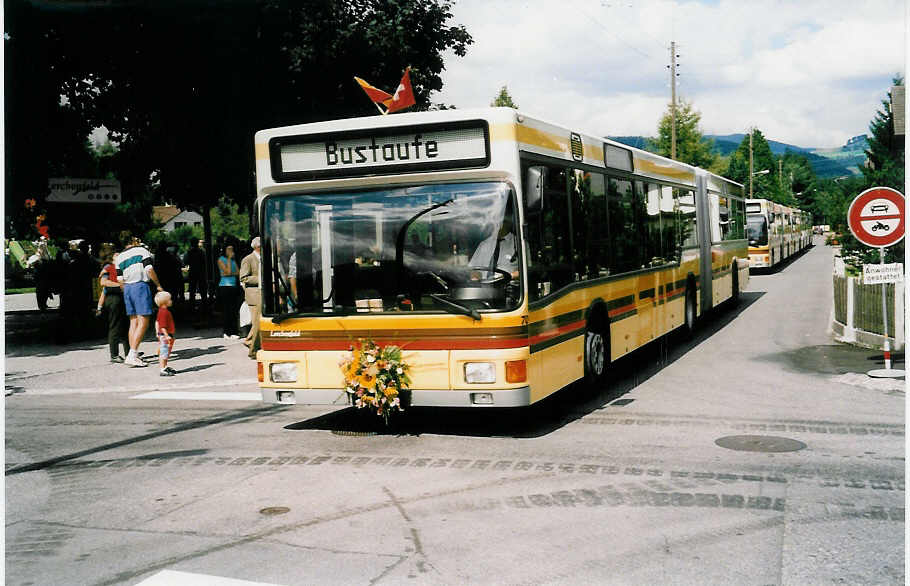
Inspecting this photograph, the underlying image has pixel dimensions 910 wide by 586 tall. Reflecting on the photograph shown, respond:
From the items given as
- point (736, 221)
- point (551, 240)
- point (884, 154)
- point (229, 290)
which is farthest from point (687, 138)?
point (551, 240)

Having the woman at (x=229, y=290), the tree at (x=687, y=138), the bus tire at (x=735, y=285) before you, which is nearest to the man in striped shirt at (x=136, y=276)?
the woman at (x=229, y=290)

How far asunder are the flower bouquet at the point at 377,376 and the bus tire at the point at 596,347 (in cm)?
250

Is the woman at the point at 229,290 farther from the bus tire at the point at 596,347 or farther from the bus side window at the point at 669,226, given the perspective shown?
the bus tire at the point at 596,347

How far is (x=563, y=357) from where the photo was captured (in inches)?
350

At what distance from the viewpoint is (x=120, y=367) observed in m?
14.3

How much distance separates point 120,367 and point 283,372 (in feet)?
22.5

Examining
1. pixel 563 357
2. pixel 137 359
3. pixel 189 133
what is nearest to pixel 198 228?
pixel 189 133

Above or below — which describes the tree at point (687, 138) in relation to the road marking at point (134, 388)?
above

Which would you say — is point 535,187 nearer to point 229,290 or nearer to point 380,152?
point 380,152

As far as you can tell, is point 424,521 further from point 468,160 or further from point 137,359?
point 137,359

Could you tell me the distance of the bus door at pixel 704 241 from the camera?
16750 millimetres

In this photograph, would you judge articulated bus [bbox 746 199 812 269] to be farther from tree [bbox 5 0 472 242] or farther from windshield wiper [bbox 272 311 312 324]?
windshield wiper [bbox 272 311 312 324]

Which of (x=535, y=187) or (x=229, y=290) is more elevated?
(x=535, y=187)

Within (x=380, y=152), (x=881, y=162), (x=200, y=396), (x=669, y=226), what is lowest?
(x=200, y=396)
